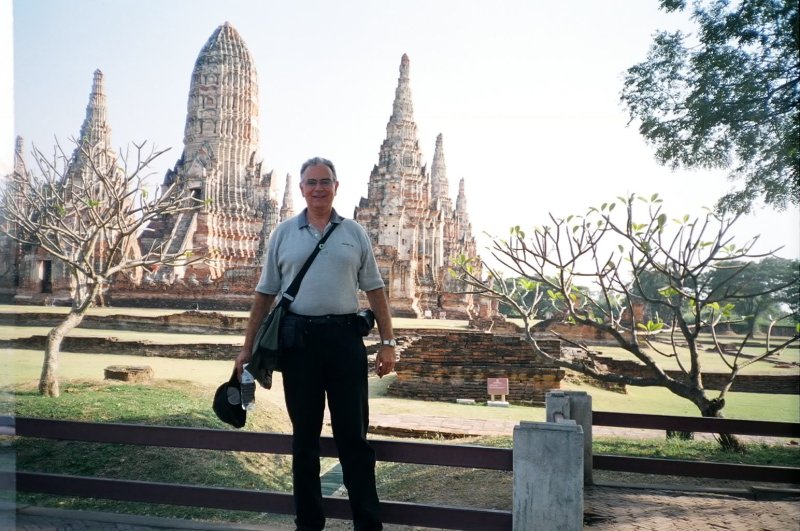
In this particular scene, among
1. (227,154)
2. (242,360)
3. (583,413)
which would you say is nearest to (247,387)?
(242,360)

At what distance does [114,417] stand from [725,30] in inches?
272

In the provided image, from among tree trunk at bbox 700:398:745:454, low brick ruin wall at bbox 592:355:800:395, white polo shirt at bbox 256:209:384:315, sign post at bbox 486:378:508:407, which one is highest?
white polo shirt at bbox 256:209:384:315

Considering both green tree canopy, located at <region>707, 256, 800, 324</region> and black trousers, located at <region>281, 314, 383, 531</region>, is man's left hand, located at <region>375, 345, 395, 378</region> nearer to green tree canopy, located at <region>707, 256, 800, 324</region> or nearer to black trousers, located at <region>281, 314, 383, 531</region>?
black trousers, located at <region>281, 314, 383, 531</region>

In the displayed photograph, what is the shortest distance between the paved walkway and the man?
20.7 inches

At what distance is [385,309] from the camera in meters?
2.99

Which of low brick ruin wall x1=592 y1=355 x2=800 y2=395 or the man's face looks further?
low brick ruin wall x1=592 y1=355 x2=800 y2=395

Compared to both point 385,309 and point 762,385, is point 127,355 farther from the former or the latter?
point 762,385

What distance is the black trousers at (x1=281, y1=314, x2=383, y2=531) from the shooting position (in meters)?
2.83

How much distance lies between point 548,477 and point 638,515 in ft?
4.95

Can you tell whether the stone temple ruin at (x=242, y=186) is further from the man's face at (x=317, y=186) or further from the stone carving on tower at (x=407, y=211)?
the man's face at (x=317, y=186)

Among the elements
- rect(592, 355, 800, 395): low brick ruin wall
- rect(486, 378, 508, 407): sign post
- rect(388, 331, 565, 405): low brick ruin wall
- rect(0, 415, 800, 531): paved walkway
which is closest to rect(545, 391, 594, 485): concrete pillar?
rect(0, 415, 800, 531): paved walkway

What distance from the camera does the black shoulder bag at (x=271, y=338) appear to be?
2.81m

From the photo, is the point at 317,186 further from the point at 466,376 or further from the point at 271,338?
the point at 466,376

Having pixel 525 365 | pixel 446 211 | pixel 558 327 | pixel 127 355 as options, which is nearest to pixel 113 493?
pixel 525 365
